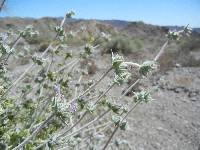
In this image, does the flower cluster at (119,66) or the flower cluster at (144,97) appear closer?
the flower cluster at (119,66)

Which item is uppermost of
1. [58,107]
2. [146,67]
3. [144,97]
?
[146,67]

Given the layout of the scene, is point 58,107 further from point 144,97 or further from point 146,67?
point 144,97

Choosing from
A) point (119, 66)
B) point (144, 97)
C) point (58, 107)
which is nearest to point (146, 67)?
point (119, 66)

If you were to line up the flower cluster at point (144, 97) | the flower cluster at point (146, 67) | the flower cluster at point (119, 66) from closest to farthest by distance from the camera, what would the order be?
the flower cluster at point (119, 66) → the flower cluster at point (146, 67) → the flower cluster at point (144, 97)

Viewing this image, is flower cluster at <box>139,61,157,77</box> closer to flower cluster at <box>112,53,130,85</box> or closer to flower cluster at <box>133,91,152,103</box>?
flower cluster at <box>112,53,130,85</box>

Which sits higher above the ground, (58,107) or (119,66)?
(119,66)

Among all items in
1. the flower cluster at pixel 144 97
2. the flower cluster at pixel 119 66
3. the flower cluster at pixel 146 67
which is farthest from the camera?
the flower cluster at pixel 144 97

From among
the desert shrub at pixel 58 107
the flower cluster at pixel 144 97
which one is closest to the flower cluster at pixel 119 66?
the desert shrub at pixel 58 107

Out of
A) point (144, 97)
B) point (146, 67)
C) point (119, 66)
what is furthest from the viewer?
point (144, 97)

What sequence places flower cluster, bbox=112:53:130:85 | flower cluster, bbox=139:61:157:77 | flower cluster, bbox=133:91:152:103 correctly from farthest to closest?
flower cluster, bbox=133:91:152:103, flower cluster, bbox=139:61:157:77, flower cluster, bbox=112:53:130:85

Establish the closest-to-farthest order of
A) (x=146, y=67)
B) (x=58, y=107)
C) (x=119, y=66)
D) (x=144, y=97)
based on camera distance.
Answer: (x=58, y=107)
(x=119, y=66)
(x=146, y=67)
(x=144, y=97)

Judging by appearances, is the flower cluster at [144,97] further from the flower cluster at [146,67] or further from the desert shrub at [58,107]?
the flower cluster at [146,67]

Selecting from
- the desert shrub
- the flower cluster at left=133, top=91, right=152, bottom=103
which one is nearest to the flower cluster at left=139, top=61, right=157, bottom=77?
the desert shrub

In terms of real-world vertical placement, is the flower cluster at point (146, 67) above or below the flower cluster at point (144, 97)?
above
